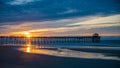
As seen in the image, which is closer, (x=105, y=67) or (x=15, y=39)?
(x=105, y=67)

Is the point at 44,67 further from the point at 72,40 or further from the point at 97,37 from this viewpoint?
the point at 72,40

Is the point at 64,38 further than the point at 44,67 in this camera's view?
Yes

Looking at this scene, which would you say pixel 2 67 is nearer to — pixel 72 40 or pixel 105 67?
pixel 105 67

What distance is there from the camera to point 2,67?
42.3 ft

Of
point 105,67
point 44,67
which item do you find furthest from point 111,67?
point 44,67

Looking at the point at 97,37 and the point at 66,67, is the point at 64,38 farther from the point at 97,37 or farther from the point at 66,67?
the point at 66,67

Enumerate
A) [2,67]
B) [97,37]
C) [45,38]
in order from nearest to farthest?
[2,67] → [97,37] → [45,38]

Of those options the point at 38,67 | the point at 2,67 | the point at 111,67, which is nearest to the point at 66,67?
the point at 38,67

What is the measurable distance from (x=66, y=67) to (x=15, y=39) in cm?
6636

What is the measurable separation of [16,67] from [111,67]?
4698 mm

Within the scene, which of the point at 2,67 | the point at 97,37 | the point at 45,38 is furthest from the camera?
the point at 45,38

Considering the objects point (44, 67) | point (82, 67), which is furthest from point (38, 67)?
point (82, 67)

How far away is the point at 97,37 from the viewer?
2970 inches

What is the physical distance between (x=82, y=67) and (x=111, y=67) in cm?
145
